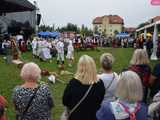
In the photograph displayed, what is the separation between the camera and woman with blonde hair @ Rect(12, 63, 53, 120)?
22.0 feet

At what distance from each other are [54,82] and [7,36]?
856 inches

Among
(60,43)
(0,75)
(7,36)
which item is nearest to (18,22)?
(7,36)

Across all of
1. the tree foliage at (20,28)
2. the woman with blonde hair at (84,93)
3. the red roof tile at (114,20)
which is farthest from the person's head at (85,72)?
the red roof tile at (114,20)

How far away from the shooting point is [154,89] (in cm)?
830

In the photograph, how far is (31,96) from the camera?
22.2ft

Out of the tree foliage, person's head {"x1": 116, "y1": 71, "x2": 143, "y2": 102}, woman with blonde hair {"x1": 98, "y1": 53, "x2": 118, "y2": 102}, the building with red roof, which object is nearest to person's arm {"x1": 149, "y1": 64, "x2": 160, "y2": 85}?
woman with blonde hair {"x1": 98, "y1": 53, "x2": 118, "y2": 102}

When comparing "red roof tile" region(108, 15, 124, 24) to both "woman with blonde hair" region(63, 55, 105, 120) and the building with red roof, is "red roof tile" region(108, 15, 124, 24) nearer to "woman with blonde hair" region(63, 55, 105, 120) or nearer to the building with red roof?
the building with red roof

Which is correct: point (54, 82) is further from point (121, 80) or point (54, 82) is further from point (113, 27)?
point (113, 27)

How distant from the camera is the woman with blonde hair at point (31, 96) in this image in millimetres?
6703

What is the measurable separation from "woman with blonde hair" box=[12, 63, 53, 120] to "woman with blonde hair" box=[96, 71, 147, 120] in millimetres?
1620

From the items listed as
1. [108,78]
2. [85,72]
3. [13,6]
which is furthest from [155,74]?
[13,6]

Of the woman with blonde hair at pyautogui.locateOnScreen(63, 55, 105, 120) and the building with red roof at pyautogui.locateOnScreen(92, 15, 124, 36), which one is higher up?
the woman with blonde hair at pyautogui.locateOnScreen(63, 55, 105, 120)

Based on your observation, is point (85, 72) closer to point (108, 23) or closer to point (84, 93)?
point (84, 93)

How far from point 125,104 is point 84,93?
5.10 feet
